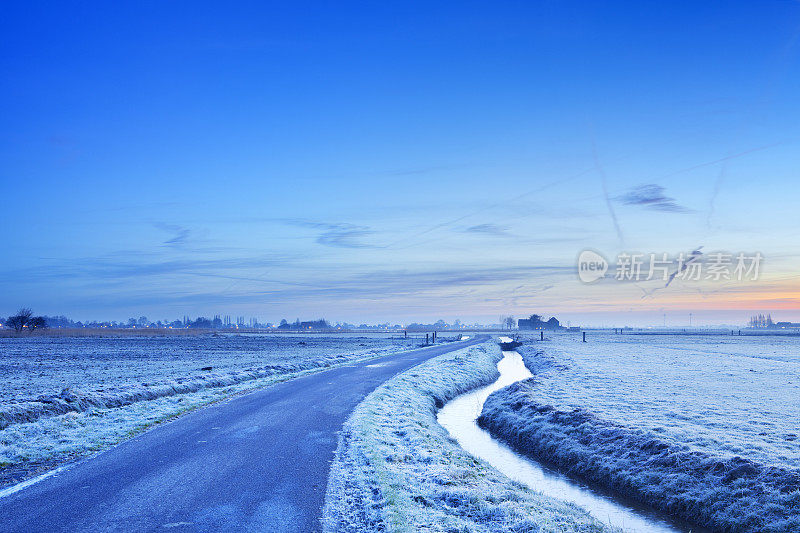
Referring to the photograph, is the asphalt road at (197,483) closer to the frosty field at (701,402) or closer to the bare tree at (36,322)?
the frosty field at (701,402)

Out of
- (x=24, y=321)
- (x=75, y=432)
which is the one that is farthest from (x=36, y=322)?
(x=75, y=432)

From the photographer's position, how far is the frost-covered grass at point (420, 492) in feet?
29.8

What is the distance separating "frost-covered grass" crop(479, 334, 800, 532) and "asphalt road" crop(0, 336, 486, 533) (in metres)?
8.06

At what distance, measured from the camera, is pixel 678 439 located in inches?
648

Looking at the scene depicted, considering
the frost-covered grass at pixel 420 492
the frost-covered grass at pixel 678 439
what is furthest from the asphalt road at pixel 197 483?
the frost-covered grass at pixel 678 439

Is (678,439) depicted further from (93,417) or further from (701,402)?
(93,417)

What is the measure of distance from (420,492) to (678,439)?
10095 millimetres

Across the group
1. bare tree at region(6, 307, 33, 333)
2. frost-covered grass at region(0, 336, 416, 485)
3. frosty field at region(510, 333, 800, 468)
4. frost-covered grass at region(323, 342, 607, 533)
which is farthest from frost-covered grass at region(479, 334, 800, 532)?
bare tree at region(6, 307, 33, 333)

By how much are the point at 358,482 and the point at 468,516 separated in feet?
7.88

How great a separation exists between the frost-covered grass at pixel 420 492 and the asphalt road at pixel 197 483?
54 centimetres

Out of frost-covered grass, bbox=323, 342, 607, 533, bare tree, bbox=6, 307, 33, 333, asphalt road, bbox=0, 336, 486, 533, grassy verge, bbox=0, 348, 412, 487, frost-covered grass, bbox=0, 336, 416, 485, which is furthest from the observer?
bare tree, bbox=6, 307, 33, 333

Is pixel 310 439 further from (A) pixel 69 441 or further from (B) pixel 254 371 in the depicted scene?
(B) pixel 254 371

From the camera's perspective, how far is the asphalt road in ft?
27.9

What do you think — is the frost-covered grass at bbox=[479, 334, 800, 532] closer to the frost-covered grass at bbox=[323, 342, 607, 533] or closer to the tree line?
the frost-covered grass at bbox=[323, 342, 607, 533]
